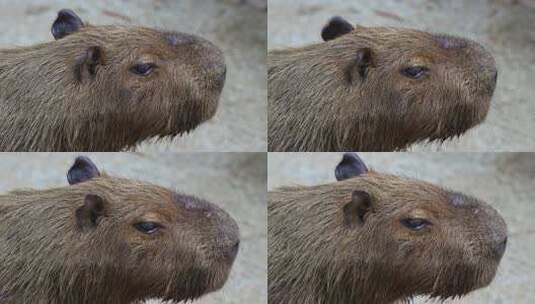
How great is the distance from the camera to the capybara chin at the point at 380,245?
3164mm

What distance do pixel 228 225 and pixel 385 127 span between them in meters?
0.41

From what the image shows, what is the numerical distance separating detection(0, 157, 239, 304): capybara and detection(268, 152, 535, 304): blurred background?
0.81 metres

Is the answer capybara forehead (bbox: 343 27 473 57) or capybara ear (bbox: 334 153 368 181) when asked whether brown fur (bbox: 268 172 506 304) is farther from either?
capybara forehead (bbox: 343 27 473 57)

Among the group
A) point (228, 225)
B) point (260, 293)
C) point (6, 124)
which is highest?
point (6, 124)

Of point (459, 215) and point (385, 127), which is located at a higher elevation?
point (385, 127)

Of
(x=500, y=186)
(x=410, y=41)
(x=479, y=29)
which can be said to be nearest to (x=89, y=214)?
(x=410, y=41)

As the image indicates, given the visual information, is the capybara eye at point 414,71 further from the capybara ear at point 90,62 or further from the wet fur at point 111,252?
the capybara ear at point 90,62

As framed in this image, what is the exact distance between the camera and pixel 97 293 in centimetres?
317

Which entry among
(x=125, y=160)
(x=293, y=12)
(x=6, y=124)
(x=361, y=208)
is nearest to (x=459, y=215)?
(x=361, y=208)

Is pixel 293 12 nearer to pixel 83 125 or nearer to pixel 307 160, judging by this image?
pixel 307 160

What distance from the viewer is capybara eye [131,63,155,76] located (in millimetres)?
3172

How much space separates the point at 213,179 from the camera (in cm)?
489

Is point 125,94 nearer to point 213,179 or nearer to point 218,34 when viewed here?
point 218,34

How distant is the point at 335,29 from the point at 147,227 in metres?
0.61
